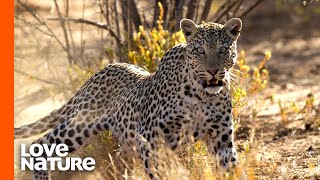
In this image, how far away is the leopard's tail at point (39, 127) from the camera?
936cm

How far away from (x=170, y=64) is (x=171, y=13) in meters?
3.06

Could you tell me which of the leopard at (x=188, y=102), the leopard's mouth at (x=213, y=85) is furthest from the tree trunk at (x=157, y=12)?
the leopard's mouth at (x=213, y=85)

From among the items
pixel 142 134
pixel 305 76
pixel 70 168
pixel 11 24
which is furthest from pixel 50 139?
pixel 305 76

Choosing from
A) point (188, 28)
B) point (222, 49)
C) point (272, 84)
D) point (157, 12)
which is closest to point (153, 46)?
point (157, 12)

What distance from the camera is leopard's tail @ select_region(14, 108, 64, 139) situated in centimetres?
936

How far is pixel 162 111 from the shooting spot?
26.5ft

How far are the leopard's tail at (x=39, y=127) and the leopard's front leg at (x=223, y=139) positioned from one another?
1.96 metres

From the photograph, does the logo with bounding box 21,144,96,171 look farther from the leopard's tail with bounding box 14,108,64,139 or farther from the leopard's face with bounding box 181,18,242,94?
the leopard's face with bounding box 181,18,242,94

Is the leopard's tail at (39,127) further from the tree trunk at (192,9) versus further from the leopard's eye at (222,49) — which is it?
the tree trunk at (192,9)

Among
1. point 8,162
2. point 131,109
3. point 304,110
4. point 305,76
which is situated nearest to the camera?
point 131,109

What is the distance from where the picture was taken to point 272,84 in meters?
13.9

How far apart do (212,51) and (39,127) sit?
2.36 metres

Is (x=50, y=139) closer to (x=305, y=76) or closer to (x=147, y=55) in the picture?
(x=147, y=55)

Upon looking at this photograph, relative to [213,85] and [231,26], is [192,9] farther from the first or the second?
[213,85]
